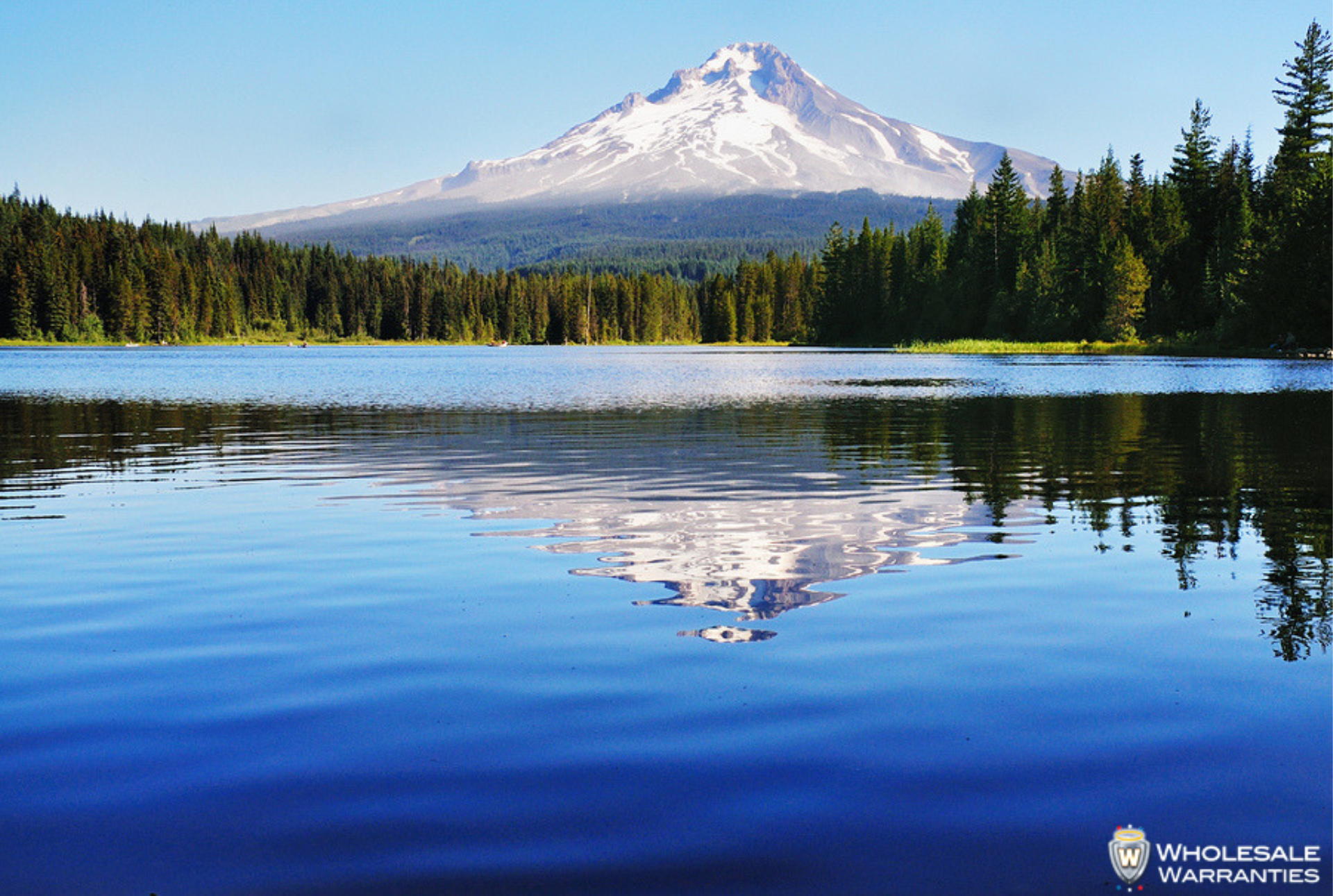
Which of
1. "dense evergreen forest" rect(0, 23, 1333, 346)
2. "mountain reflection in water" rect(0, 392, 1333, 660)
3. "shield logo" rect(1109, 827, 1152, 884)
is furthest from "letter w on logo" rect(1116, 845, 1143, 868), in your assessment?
"dense evergreen forest" rect(0, 23, 1333, 346)

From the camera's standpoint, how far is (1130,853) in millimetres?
6023

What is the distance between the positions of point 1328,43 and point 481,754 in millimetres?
131978

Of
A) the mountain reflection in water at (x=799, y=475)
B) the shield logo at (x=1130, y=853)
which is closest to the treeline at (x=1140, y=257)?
the mountain reflection in water at (x=799, y=475)

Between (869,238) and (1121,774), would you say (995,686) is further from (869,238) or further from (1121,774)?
(869,238)

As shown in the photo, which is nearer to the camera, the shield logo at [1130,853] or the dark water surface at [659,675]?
the shield logo at [1130,853]

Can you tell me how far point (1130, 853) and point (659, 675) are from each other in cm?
409

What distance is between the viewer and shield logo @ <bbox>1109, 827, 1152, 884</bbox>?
588 centimetres

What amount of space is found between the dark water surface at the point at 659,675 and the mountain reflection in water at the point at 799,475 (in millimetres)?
169

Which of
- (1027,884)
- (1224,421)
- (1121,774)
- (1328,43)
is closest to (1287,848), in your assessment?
(1121,774)

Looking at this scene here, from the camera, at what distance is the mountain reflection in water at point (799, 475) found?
1420cm

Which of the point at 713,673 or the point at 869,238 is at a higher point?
the point at 869,238

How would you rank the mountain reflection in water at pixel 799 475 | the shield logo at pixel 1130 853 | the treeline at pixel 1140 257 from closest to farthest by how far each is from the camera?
the shield logo at pixel 1130 853
the mountain reflection in water at pixel 799 475
the treeline at pixel 1140 257

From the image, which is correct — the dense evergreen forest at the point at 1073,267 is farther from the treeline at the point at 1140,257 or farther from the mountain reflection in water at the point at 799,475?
the mountain reflection in water at the point at 799,475

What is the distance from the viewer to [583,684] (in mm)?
9102
